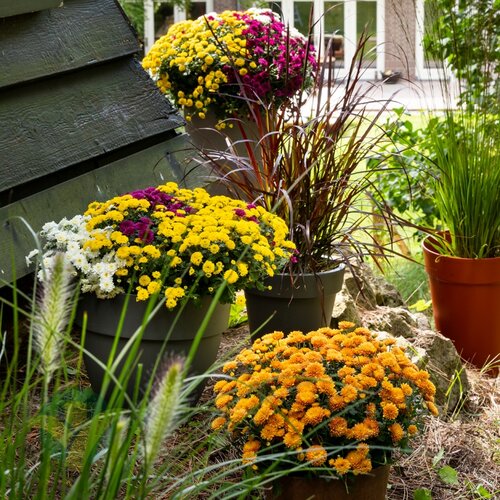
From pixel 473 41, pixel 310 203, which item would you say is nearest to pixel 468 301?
pixel 310 203

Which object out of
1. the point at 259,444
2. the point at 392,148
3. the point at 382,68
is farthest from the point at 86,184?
the point at 382,68

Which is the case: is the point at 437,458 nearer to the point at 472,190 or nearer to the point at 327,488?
the point at 327,488

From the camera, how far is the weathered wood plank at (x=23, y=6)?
8.91 feet

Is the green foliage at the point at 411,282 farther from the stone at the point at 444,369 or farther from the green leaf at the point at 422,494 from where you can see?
the green leaf at the point at 422,494

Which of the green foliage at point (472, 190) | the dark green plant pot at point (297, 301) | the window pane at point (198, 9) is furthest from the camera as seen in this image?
the window pane at point (198, 9)

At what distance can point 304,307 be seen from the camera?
299cm

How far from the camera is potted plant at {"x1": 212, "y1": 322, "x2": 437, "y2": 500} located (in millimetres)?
2012

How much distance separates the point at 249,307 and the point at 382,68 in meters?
16.2

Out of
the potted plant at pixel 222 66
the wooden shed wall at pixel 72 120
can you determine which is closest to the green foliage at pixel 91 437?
the wooden shed wall at pixel 72 120

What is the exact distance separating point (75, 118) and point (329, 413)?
4.83 ft

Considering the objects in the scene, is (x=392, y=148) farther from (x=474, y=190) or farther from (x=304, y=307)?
(x=304, y=307)

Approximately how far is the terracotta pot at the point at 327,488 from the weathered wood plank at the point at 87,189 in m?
0.94

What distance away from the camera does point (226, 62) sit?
4.30 metres

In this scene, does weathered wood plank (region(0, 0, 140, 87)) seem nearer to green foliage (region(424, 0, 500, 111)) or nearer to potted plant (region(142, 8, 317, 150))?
potted plant (region(142, 8, 317, 150))
